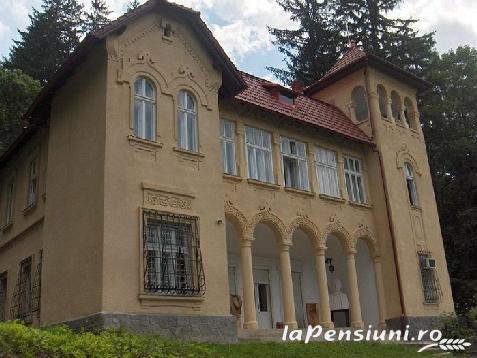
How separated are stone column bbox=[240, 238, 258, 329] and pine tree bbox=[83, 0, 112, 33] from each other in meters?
27.6

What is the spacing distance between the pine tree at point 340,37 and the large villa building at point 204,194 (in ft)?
37.6

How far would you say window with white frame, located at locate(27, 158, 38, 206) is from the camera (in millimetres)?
18406


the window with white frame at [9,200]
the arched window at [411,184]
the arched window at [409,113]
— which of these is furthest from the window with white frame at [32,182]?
the arched window at [409,113]

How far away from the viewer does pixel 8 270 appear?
18953mm

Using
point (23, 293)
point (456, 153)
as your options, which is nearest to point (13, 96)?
point (23, 293)

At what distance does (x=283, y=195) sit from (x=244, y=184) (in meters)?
1.68

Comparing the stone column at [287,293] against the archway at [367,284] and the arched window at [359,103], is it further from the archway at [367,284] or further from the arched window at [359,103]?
the arched window at [359,103]

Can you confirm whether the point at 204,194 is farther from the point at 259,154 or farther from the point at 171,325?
the point at 259,154

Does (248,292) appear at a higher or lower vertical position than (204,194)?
lower

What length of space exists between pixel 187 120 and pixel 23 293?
24.0 feet

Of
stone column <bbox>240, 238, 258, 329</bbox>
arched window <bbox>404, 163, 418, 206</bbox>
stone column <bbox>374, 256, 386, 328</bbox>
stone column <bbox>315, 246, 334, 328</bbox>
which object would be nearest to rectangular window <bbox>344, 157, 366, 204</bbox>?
arched window <bbox>404, 163, 418, 206</bbox>

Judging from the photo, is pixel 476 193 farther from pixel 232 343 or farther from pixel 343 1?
pixel 232 343

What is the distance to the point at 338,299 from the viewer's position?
2194 cm

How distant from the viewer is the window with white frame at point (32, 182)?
18.4 metres
